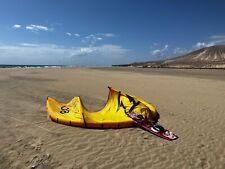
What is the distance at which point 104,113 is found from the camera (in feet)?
29.6

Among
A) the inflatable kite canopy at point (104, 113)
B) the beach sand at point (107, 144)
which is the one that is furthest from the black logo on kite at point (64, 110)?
the beach sand at point (107, 144)

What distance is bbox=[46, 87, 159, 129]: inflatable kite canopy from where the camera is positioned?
787cm

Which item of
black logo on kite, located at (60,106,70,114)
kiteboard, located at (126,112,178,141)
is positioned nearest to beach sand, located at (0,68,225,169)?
kiteboard, located at (126,112,178,141)

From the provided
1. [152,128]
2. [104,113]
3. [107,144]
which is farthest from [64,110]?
[152,128]

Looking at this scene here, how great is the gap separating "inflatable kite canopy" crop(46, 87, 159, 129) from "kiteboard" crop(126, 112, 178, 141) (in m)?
0.17

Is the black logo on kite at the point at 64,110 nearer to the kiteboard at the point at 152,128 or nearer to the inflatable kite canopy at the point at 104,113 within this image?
the inflatable kite canopy at the point at 104,113

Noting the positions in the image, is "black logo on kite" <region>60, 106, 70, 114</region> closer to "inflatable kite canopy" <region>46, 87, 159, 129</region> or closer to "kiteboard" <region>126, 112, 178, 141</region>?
"inflatable kite canopy" <region>46, 87, 159, 129</region>

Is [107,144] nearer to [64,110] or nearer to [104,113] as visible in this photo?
[104,113]

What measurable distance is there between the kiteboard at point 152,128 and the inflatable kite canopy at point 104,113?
0.55ft

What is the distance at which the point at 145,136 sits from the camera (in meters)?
7.27

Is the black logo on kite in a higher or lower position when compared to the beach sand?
higher

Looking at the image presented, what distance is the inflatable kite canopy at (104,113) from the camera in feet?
25.8

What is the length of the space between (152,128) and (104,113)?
2045 millimetres

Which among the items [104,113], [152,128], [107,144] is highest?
[104,113]
